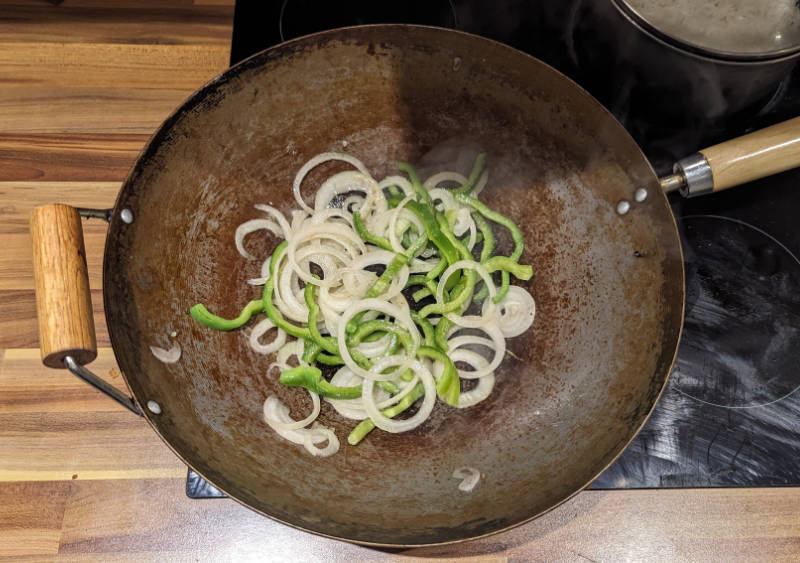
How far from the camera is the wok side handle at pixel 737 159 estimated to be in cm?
126

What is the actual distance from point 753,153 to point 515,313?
2.02ft

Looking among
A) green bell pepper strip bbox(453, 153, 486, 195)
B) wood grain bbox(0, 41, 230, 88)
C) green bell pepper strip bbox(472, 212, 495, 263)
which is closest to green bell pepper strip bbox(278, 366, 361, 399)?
green bell pepper strip bbox(472, 212, 495, 263)

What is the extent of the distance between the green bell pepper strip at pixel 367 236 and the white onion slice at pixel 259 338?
31 cm

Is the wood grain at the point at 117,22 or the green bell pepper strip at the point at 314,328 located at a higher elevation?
the wood grain at the point at 117,22

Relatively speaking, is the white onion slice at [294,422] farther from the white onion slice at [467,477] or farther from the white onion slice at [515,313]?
the white onion slice at [515,313]

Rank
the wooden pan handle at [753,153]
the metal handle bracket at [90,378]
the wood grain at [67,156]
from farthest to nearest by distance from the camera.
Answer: the wood grain at [67,156] < the wooden pan handle at [753,153] < the metal handle bracket at [90,378]

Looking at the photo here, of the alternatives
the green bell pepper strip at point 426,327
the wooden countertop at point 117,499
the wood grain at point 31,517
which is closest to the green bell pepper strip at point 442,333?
the green bell pepper strip at point 426,327

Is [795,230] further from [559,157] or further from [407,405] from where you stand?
[407,405]

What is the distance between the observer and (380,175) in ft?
5.21

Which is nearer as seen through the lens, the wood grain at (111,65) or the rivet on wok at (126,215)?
the rivet on wok at (126,215)

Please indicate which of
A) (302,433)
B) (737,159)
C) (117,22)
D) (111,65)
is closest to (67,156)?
(111,65)

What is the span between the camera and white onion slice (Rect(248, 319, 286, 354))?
143 centimetres

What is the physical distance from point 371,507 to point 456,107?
961mm

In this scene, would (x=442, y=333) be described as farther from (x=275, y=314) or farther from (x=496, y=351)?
(x=275, y=314)
